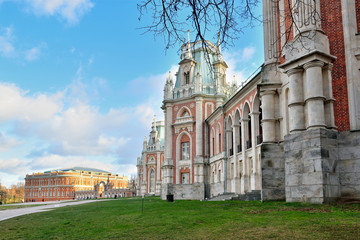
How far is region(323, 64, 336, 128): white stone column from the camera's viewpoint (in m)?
13.3

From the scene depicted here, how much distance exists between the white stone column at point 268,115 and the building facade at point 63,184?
103 m

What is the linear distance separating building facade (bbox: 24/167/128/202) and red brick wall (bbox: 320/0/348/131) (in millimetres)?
106985

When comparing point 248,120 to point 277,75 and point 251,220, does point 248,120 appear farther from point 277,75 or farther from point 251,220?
point 251,220

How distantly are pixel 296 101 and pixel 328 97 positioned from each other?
117 centimetres

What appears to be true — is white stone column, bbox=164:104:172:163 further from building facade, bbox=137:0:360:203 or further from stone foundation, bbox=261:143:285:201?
stone foundation, bbox=261:143:285:201

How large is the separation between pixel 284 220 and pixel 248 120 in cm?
2198

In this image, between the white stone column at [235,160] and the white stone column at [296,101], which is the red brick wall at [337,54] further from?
the white stone column at [235,160]

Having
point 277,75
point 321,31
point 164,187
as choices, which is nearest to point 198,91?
point 164,187

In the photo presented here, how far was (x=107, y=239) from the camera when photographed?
7.75 m

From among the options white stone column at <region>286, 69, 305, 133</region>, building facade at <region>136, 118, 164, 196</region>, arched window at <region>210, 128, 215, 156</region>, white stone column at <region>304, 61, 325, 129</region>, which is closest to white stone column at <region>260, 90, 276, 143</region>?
white stone column at <region>286, 69, 305, 133</region>

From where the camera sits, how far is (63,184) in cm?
12312

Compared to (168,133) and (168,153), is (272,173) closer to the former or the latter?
(168,153)

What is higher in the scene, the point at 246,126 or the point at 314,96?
the point at 246,126

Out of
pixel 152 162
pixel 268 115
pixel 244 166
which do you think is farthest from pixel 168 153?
pixel 152 162
